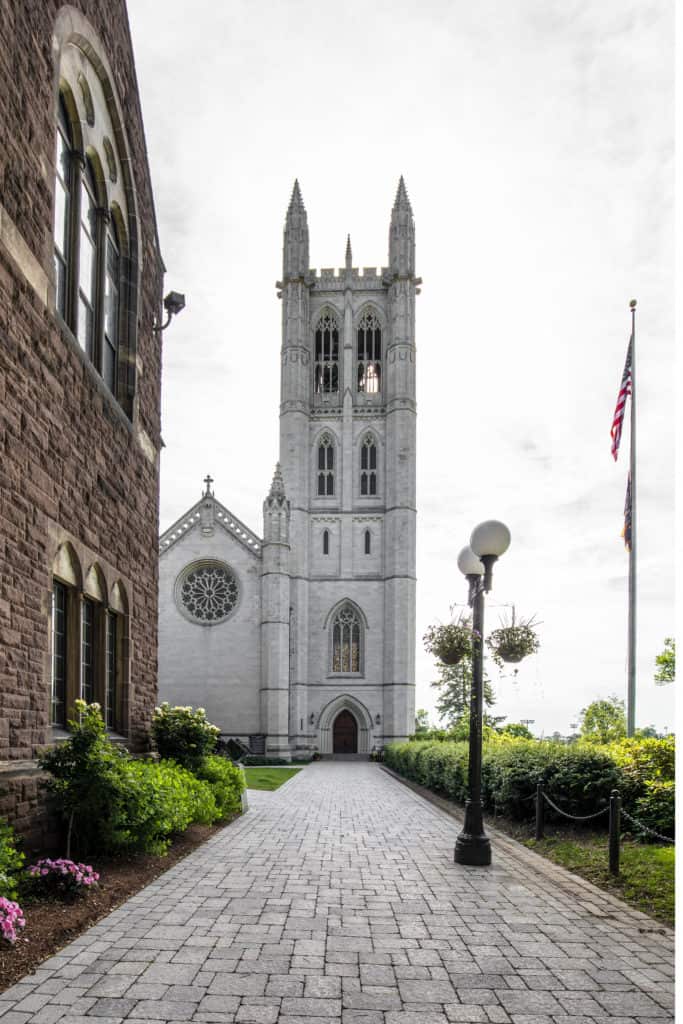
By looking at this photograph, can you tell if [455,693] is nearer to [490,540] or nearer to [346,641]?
[346,641]

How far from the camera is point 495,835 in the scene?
13.7 meters

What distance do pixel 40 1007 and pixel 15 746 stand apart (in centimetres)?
351

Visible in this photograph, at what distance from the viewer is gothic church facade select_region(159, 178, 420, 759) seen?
4872 cm

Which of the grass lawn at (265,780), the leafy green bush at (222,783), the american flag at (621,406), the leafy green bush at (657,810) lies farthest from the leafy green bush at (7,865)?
the grass lawn at (265,780)

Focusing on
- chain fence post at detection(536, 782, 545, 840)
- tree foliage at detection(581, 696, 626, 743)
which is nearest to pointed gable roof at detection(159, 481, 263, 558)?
tree foliage at detection(581, 696, 626, 743)

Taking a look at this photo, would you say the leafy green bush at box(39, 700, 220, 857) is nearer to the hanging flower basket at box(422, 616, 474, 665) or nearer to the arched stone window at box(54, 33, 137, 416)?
the arched stone window at box(54, 33, 137, 416)

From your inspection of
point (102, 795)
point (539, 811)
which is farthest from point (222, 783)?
point (102, 795)

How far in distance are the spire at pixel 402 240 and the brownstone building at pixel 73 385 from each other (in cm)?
4122

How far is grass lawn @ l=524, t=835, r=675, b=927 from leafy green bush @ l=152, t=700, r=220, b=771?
5930 mm

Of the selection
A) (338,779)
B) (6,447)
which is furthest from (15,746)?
(338,779)

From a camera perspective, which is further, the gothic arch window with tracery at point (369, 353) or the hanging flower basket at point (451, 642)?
the gothic arch window with tracery at point (369, 353)

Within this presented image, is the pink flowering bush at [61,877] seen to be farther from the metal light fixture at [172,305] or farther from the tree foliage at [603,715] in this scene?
the tree foliage at [603,715]

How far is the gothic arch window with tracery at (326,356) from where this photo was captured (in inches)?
2206

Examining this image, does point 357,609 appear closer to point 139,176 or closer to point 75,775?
point 139,176
